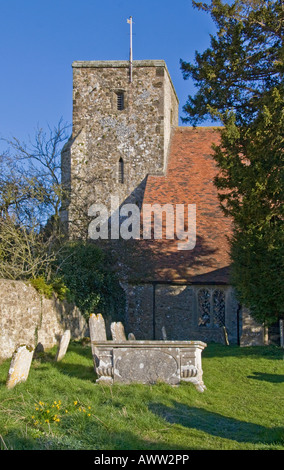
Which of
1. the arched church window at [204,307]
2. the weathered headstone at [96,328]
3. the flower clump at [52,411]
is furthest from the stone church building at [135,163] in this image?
the flower clump at [52,411]

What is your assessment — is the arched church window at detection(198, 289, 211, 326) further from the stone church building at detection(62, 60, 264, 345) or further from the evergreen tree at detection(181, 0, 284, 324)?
the evergreen tree at detection(181, 0, 284, 324)

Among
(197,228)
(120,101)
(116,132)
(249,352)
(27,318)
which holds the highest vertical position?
(120,101)

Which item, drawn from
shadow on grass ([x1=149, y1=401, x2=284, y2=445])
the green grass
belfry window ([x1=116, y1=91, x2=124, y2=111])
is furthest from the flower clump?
belfry window ([x1=116, y1=91, x2=124, y2=111])

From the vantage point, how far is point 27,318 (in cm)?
1427

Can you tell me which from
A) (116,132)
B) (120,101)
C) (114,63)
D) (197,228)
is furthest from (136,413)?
(114,63)

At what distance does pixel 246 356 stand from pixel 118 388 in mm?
6507

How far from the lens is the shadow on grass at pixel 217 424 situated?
7.77 m

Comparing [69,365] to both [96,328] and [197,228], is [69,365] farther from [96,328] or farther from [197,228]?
[197,228]

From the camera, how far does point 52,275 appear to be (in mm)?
18719

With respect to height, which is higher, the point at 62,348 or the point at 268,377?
the point at 62,348
